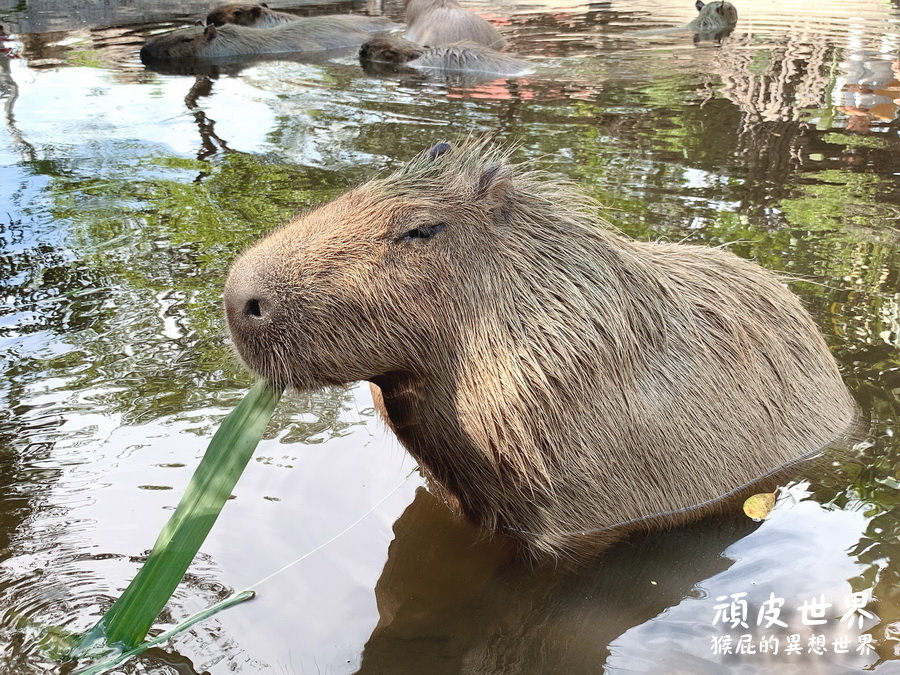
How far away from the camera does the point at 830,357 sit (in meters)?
3.43

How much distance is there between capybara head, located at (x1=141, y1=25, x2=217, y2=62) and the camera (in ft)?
34.8

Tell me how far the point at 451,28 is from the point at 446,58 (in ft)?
7.00

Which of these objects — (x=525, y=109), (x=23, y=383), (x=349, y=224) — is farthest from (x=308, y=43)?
(x=349, y=224)

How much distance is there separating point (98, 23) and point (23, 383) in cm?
1177

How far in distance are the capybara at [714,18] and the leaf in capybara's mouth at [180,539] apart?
11.9 m

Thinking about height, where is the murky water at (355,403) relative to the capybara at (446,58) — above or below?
below

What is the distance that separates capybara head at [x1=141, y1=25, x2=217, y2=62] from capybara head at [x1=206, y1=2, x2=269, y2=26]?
189 cm

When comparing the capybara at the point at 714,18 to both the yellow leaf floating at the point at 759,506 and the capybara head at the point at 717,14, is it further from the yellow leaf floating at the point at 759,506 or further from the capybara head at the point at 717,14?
the yellow leaf floating at the point at 759,506

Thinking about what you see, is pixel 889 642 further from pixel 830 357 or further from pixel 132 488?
pixel 132 488

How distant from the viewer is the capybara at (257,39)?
10.8 m

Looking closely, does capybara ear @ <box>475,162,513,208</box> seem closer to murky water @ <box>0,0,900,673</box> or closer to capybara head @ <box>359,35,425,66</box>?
murky water @ <box>0,0,900,673</box>

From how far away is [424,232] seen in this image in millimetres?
2498

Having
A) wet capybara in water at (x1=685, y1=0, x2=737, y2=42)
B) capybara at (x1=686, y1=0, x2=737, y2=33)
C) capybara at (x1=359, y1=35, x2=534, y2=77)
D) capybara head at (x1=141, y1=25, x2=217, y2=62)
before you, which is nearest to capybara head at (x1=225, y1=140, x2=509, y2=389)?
capybara at (x1=359, y1=35, x2=534, y2=77)

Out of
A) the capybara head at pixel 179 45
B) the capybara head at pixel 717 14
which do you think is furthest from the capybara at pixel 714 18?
the capybara head at pixel 179 45
